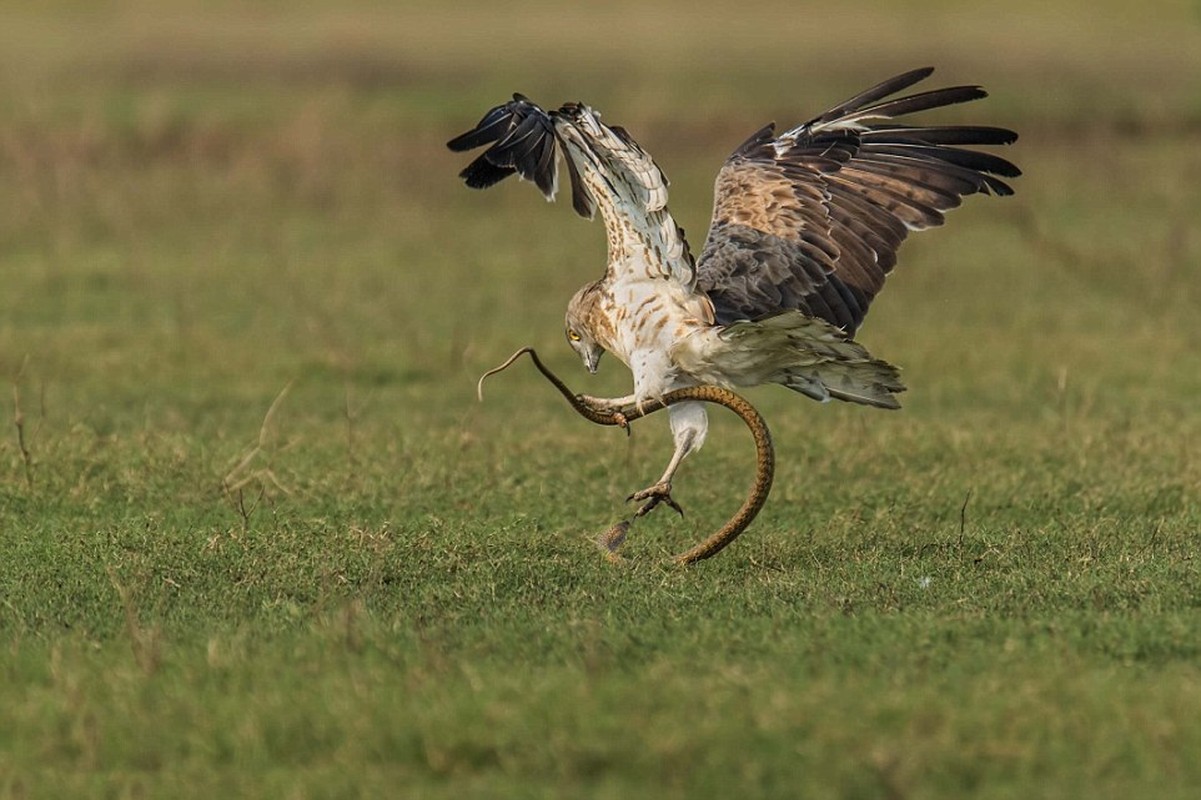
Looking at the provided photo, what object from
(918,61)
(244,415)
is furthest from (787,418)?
(918,61)

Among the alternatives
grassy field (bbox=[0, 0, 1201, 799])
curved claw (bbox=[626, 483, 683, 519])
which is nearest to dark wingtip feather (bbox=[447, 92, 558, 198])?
curved claw (bbox=[626, 483, 683, 519])

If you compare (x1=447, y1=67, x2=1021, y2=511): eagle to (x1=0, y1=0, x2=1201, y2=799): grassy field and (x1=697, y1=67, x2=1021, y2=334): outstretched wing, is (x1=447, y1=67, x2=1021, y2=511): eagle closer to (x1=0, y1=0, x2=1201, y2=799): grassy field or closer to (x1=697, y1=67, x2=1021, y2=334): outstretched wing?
(x1=697, y1=67, x2=1021, y2=334): outstretched wing

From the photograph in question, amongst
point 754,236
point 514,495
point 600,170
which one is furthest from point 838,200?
point 514,495

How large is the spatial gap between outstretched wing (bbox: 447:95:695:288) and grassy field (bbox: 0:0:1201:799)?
40.5 inches

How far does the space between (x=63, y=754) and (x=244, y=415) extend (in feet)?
17.9

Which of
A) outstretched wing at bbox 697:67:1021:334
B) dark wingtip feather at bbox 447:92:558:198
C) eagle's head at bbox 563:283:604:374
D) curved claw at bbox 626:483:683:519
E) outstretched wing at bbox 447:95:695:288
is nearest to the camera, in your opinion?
outstretched wing at bbox 447:95:695:288

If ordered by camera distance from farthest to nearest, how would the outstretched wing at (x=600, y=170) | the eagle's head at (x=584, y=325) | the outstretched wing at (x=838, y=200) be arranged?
the outstretched wing at (x=838, y=200) < the eagle's head at (x=584, y=325) < the outstretched wing at (x=600, y=170)

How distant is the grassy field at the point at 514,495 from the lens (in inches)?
187

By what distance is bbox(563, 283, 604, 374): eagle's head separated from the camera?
22.9ft

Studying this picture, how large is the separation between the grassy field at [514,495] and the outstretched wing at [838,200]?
901 millimetres

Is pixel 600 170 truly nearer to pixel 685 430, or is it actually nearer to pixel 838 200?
pixel 685 430

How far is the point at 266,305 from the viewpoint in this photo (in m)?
13.0

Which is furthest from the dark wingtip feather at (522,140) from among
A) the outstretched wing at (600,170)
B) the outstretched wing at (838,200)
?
the outstretched wing at (838,200)

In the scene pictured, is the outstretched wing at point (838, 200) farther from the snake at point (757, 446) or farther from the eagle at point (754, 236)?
the snake at point (757, 446)
